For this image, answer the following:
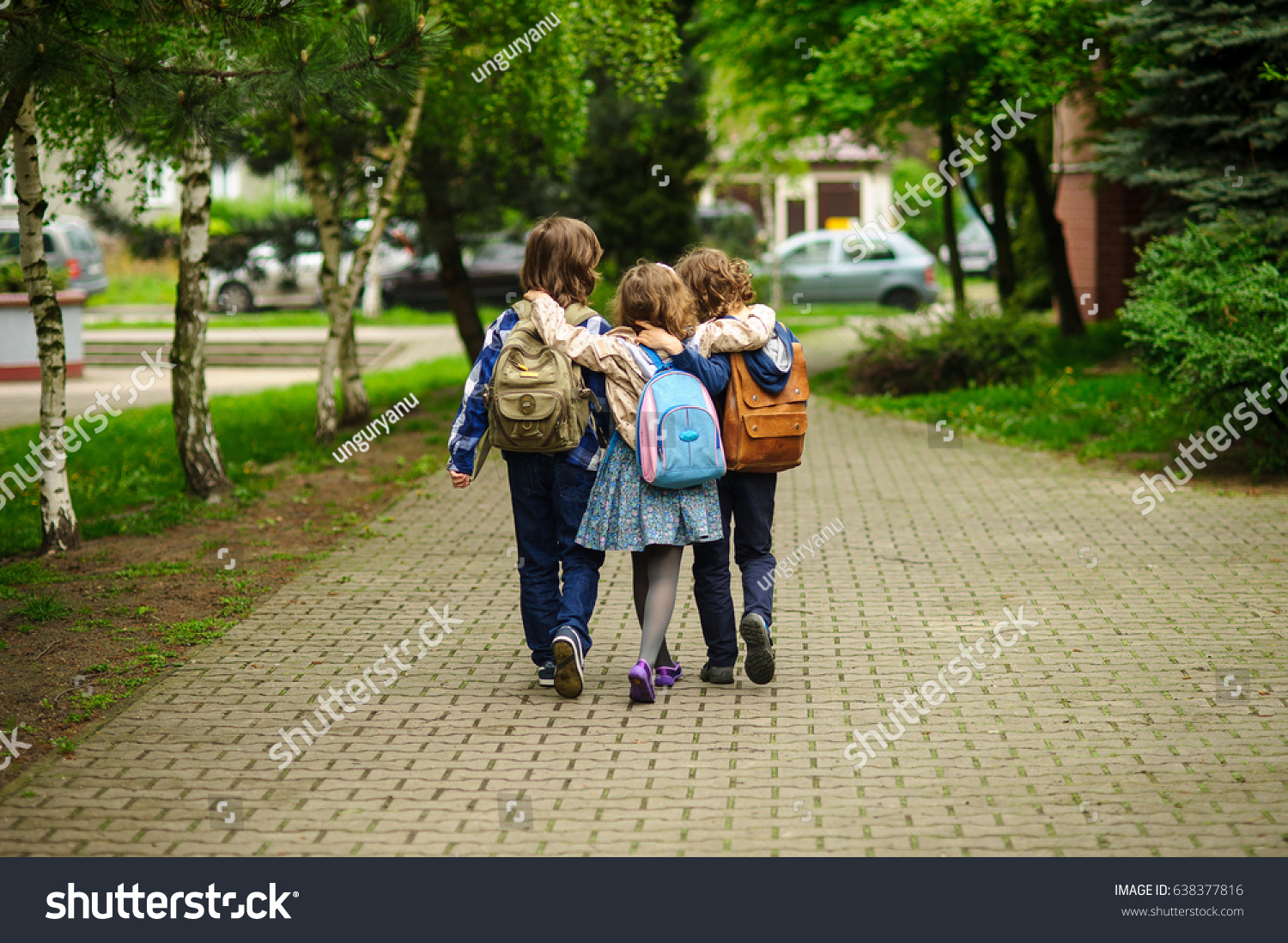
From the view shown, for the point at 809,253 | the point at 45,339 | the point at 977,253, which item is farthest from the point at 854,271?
the point at 45,339

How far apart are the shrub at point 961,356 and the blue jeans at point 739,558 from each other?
10027 mm

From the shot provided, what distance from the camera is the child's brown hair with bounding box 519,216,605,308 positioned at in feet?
16.8

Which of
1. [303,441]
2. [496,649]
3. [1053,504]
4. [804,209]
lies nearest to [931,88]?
[1053,504]

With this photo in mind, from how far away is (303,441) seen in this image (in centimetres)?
1268

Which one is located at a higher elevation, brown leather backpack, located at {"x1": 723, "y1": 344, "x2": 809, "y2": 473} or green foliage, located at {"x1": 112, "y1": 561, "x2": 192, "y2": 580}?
brown leather backpack, located at {"x1": 723, "y1": 344, "x2": 809, "y2": 473}

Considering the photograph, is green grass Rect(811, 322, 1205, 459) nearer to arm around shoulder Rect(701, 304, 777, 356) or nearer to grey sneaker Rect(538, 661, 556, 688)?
arm around shoulder Rect(701, 304, 777, 356)

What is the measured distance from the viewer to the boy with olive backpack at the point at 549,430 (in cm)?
504

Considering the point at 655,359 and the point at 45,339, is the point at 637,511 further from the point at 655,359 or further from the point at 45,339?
the point at 45,339

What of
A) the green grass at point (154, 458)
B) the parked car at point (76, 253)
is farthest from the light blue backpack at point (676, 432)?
the parked car at point (76, 253)

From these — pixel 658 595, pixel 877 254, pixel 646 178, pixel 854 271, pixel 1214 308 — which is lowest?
pixel 854 271

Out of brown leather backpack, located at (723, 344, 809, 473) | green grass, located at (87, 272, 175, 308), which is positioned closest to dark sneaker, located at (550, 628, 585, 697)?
brown leather backpack, located at (723, 344, 809, 473)

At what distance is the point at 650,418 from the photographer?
4965 mm

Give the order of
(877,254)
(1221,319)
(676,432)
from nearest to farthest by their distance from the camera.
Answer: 1. (676,432)
2. (1221,319)
3. (877,254)

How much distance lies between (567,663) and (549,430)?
95 centimetres
